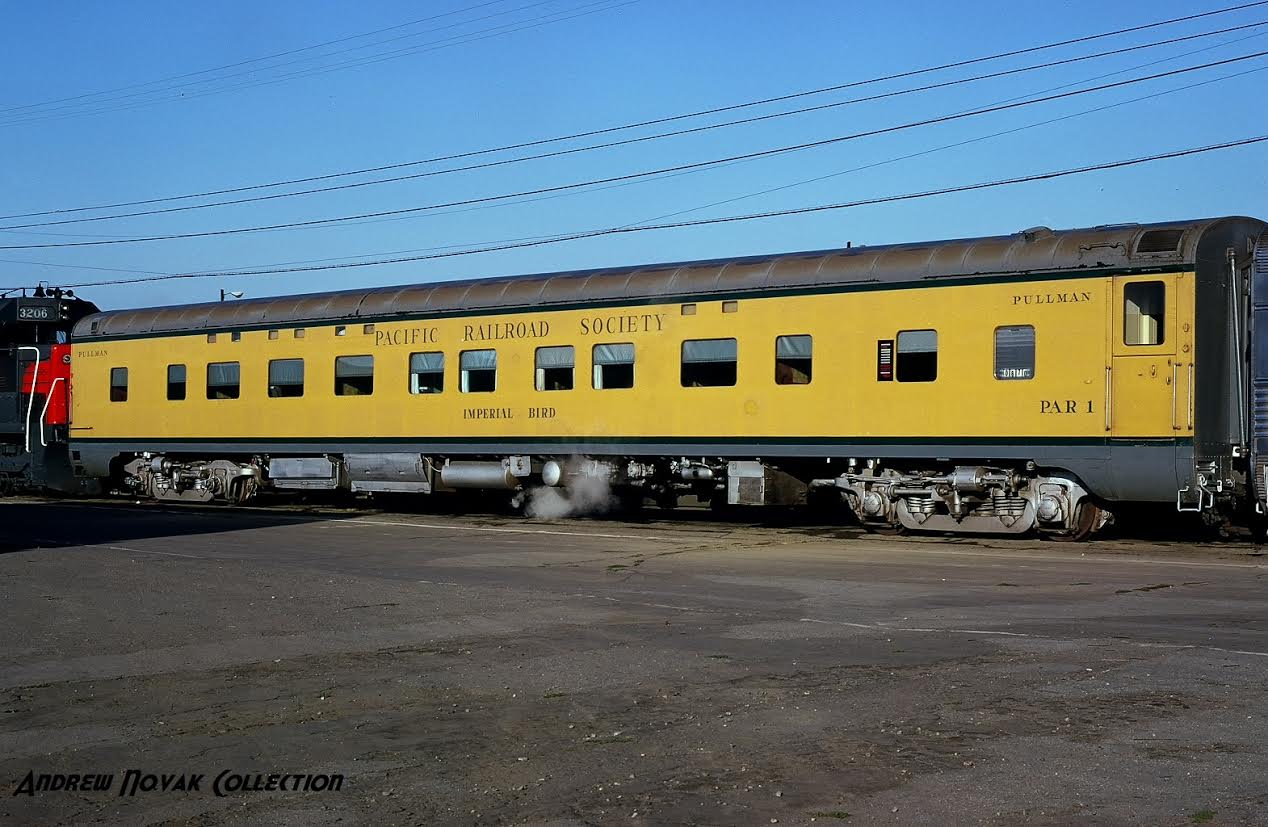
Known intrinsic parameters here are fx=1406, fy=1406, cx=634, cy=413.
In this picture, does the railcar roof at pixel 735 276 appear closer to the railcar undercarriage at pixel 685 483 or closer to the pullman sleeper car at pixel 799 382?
the pullman sleeper car at pixel 799 382

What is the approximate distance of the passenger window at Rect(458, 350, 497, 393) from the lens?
24.4 metres

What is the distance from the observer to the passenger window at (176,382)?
2916 centimetres

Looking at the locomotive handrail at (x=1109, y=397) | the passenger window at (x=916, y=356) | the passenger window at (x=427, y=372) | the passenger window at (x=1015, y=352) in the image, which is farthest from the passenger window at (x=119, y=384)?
the locomotive handrail at (x=1109, y=397)

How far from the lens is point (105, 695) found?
28.5 feet

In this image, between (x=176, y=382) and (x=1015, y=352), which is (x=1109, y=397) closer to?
(x=1015, y=352)

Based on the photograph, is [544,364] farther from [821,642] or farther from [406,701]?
[406,701]

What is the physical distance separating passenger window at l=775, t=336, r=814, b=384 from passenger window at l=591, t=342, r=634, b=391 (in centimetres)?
264

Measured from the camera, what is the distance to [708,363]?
71.6ft

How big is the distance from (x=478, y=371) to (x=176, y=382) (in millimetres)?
8288

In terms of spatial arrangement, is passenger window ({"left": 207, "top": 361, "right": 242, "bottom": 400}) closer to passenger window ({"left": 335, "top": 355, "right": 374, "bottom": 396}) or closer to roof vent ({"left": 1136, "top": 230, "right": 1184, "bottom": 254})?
passenger window ({"left": 335, "top": 355, "right": 374, "bottom": 396})

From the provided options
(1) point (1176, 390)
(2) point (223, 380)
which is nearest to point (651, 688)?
(1) point (1176, 390)

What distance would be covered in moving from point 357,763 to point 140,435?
81.3 feet

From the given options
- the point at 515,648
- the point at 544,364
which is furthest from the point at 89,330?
the point at 515,648

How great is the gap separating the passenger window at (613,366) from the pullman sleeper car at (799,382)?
1.5 inches
